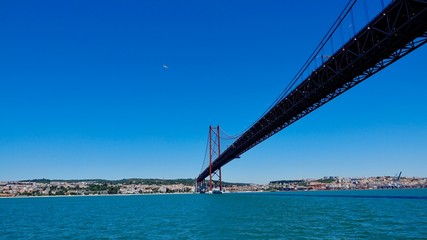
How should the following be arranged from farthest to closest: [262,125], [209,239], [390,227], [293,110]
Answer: [262,125] < [293,110] < [390,227] < [209,239]

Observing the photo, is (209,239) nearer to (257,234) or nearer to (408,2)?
(257,234)

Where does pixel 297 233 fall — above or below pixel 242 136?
below

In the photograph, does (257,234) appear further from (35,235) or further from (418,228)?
(35,235)

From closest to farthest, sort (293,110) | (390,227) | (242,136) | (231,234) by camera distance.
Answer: (231,234), (390,227), (293,110), (242,136)

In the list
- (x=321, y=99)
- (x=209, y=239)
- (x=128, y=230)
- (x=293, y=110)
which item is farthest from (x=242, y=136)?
(x=209, y=239)

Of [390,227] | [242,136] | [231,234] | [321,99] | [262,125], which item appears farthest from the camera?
[242,136]

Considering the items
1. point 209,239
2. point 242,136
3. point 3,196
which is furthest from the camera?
point 3,196

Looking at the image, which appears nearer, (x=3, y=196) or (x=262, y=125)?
(x=262, y=125)

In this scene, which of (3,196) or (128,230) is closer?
(128,230)

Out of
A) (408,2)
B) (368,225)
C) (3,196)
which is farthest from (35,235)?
(3,196)
